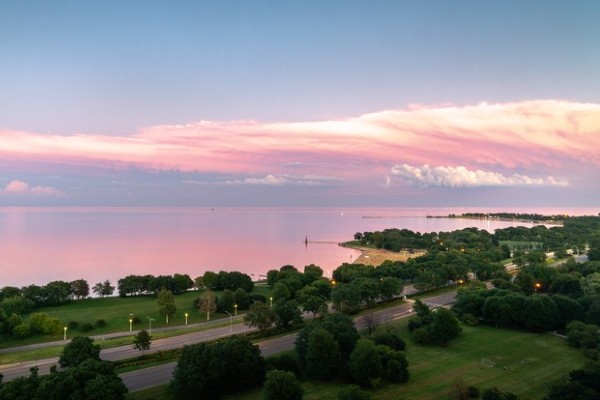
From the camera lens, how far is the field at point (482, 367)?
108 ft

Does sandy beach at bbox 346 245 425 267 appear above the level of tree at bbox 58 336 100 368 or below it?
below

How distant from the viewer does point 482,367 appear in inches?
1481

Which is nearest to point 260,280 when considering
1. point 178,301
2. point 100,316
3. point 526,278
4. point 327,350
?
point 178,301

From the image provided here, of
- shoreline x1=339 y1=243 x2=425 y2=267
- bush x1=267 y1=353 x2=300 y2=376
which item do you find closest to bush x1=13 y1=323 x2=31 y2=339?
bush x1=267 y1=353 x2=300 y2=376

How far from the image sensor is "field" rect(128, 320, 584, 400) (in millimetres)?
32938

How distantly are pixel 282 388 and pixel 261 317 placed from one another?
17870mm

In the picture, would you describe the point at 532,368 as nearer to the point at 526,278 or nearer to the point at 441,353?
the point at 441,353

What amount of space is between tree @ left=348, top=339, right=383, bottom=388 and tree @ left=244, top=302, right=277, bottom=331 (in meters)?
14.9

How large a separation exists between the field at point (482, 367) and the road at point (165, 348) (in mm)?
3002

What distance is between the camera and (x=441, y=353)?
135 feet

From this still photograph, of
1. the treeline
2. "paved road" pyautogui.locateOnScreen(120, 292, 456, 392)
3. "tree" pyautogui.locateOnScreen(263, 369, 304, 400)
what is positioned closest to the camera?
"tree" pyautogui.locateOnScreen(263, 369, 304, 400)

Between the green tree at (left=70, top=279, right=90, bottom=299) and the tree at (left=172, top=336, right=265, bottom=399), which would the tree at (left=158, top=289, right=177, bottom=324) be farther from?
the tree at (left=172, top=336, right=265, bottom=399)

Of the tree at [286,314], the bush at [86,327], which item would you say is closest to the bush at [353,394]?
the tree at [286,314]

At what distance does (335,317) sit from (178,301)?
33.8m
